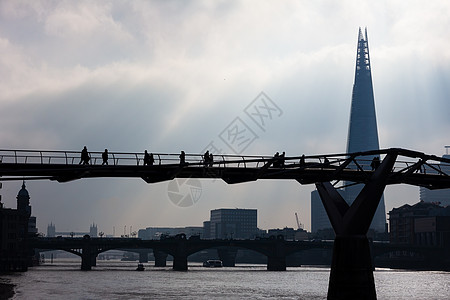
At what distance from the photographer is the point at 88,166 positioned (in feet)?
219

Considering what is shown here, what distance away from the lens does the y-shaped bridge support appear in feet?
222

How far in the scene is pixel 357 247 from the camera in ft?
224

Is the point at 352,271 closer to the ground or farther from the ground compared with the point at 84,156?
closer to the ground

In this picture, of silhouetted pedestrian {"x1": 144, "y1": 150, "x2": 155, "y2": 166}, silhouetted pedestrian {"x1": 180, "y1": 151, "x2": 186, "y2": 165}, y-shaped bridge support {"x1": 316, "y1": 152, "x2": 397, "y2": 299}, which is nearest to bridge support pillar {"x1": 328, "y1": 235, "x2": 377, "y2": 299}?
y-shaped bridge support {"x1": 316, "y1": 152, "x2": 397, "y2": 299}

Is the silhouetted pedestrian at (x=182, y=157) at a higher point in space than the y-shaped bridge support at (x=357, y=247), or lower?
higher

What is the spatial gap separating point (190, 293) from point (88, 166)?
50.5 m

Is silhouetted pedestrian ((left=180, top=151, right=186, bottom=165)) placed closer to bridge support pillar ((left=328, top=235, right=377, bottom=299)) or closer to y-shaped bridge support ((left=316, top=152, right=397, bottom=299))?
y-shaped bridge support ((left=316, top=152, right=397, bottom=299))

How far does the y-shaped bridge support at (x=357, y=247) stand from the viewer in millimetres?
67562

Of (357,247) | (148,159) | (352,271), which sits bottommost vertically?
(352,271)

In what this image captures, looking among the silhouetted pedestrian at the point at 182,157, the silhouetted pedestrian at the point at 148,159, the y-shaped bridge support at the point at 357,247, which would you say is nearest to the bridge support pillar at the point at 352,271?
the y-shaped bridge support at the point at 357,247

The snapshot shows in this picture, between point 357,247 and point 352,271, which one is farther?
point 357,247

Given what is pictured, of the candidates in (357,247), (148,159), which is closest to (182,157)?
(148,159)

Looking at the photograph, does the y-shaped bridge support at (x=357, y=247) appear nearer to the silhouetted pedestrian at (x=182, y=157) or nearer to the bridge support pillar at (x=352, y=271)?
the bridge support pillar at (x=352, y=271)

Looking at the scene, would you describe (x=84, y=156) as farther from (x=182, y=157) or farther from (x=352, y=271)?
(x=352, y=271)
